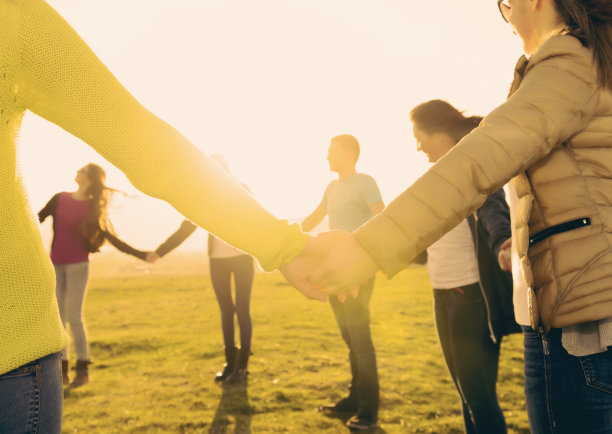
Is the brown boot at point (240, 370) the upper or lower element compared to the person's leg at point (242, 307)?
lower

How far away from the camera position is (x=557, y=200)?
152 centimetres

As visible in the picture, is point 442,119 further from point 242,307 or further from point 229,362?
point 229,362

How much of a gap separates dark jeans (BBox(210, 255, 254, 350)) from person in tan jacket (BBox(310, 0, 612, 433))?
488 cm

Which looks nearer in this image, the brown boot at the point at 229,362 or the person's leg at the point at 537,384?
the person's leg at the point at 537,384

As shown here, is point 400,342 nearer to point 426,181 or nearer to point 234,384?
point 234,384

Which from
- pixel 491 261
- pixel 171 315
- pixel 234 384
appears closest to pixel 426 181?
pixel 491 261

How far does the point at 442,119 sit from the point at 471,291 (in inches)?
52.7

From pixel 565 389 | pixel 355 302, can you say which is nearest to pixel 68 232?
pixel 355 302

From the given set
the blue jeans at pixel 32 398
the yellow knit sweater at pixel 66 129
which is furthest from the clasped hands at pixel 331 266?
the blue jeans at pixel 32 398

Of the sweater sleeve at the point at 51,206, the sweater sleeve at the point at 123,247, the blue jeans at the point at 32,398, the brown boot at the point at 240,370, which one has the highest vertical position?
the sweater sleeve at the point at 51,206

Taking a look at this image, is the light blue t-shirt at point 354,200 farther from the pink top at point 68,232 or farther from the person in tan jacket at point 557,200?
the pink top at point 68,232

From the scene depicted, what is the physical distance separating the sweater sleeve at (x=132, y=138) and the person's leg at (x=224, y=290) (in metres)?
4.71

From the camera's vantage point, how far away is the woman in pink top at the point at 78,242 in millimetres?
6531

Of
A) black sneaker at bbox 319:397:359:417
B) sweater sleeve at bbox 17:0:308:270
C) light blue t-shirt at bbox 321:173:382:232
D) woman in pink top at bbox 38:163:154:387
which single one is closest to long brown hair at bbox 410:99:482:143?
light blue t-shirt at bbox 321:173:382:232
